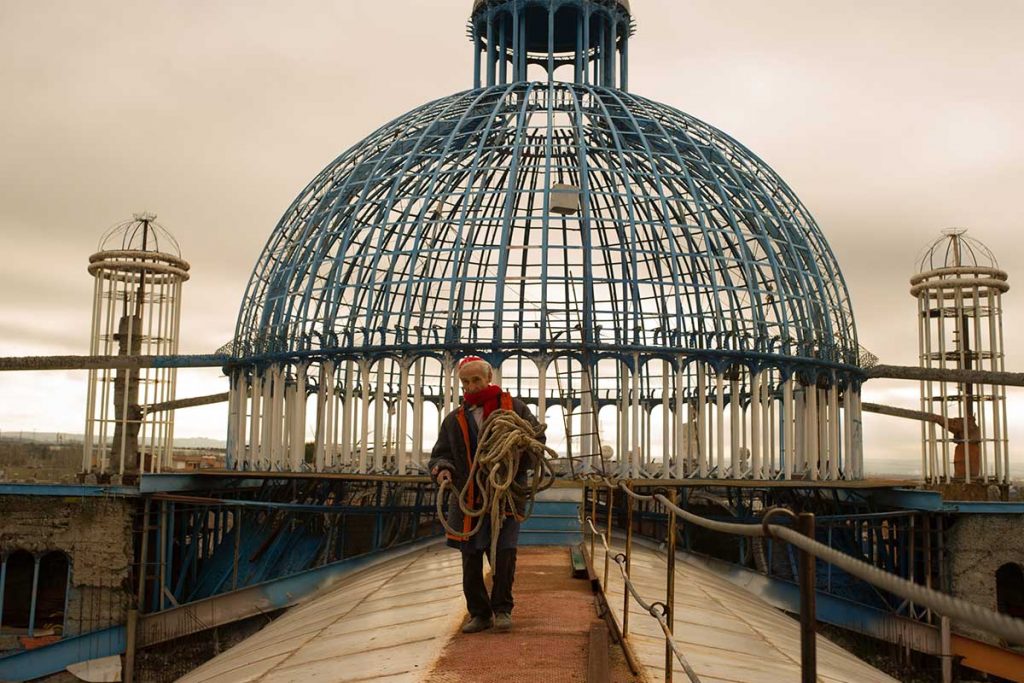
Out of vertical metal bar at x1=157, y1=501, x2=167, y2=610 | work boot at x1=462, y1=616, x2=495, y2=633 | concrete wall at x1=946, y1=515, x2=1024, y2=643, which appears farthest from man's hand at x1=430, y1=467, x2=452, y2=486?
concrete wall at x1=946, y1=515, x2=1024, y2=643

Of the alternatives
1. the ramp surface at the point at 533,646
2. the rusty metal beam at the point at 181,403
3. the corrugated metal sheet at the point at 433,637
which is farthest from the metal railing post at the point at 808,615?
the rusty metal beam at the point at 181,403

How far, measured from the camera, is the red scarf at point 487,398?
9320 millimetres

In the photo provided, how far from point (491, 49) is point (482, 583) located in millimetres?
24481

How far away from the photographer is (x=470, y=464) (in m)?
9.28

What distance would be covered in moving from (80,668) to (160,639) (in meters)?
1.68

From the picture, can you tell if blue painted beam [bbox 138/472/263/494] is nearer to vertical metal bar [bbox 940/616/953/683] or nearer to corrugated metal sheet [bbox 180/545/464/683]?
corrugated metal sheet [bbox 180/545/464/683]

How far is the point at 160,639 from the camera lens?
23500mm

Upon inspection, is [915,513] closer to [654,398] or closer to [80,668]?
[654,398]

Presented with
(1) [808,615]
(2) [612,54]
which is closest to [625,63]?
(2) [612,54]

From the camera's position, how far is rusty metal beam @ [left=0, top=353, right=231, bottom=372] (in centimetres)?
3128

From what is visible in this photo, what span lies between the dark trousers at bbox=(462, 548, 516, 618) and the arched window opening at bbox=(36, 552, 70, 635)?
59.9ft

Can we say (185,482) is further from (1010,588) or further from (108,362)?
(1010,588)

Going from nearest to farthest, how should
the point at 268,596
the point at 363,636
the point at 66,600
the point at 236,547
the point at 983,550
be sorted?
1. the point at 363,636
2. the point at 268,596
3. the point at 236,547
4. the point at 66,600
5. the point at 983,550

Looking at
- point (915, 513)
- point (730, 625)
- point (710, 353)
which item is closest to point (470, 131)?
point (710, 353)
